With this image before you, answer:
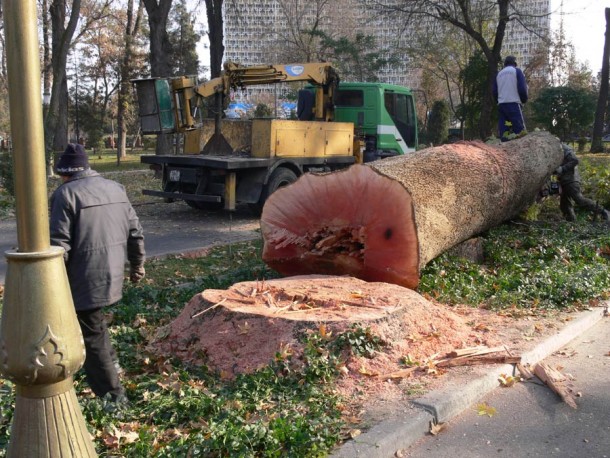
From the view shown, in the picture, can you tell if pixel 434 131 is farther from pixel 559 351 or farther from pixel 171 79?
pixel 559 351

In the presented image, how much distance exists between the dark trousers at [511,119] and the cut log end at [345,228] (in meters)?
6.22

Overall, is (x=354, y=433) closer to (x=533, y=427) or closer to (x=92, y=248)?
(x=533, y=427)

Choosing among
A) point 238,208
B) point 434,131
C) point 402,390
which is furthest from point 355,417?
point 434,131

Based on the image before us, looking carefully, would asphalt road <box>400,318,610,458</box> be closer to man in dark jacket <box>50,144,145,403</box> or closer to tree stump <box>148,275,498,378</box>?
tree stump <box>148,275,498,378</box>

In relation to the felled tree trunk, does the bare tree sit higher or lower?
higher

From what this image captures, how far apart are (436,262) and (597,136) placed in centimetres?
2318

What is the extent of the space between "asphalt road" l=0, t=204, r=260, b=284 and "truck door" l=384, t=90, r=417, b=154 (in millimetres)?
5170

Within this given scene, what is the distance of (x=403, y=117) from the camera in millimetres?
17859

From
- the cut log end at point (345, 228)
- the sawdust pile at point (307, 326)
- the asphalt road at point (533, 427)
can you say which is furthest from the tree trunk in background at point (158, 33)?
the asphalt road at point (533, 427)

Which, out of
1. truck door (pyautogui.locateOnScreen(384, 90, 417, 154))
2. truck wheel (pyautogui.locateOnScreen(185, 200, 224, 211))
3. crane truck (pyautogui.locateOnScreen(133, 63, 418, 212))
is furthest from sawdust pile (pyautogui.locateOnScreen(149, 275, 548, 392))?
truck door (pyautogui.locateOnScreen(384, 90, 417, 154))

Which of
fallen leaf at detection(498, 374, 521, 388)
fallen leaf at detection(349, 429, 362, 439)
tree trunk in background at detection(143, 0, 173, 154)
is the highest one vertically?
tree trunk in background at detection(143, 0, 173, 154)

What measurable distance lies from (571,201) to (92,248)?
903cm

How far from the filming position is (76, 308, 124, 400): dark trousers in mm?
4141

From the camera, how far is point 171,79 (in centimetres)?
1409
